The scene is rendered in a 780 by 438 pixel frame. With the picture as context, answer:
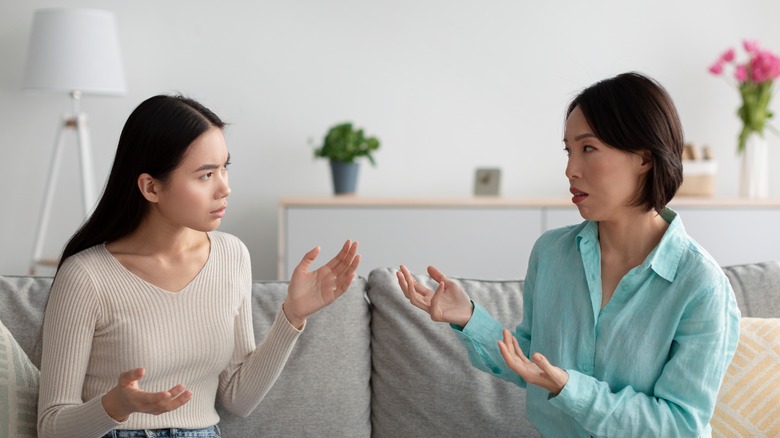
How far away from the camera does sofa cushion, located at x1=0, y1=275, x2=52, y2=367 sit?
6.11 feet

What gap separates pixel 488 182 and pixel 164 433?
2547 mm

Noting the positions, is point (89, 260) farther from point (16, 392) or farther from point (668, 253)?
point (668, 253)

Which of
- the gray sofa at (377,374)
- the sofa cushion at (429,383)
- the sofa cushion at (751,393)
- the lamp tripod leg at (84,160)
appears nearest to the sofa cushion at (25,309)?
the gray sofa at (377,374)

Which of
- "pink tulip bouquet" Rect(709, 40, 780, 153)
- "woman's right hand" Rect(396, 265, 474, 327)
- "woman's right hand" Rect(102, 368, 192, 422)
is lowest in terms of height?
"woman's right hand" Rect(102, 368, 192, 422)

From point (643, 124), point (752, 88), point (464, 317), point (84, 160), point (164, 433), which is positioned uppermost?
point (752, 88)

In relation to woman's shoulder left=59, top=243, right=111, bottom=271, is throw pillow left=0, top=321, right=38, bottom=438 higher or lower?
lower

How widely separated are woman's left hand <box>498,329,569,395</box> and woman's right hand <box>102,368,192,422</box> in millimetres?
503

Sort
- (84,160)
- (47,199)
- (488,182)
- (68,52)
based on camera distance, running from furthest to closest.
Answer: (488,182)
(47,199)
(84,160)
(68,52)

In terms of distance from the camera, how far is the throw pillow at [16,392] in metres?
1.64

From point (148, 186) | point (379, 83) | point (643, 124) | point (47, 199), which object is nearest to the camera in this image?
point (643, 124)

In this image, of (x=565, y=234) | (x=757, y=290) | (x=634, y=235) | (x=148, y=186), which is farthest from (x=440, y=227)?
(x=148, y=186)

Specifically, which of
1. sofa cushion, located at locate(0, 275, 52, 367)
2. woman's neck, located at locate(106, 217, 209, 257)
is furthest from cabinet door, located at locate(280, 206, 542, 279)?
woman's neck, located at locate(106, 217, 209, 257)

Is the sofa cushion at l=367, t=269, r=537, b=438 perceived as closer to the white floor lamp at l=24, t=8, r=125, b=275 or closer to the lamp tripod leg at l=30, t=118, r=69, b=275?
the white floor lamp at l=24, t=8, r=125, b=275

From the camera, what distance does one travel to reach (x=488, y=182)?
13.1 ft
